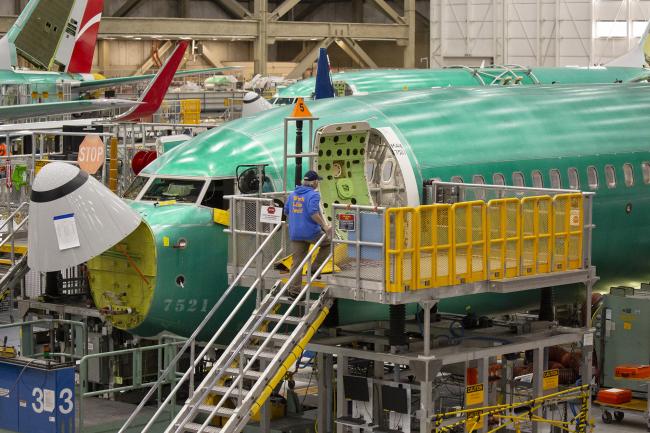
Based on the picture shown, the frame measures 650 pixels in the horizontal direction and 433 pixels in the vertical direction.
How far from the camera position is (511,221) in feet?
60.8

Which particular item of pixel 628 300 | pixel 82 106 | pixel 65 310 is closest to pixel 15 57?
pixel 82 106

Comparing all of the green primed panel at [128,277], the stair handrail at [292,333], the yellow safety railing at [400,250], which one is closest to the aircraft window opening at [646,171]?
the yellow safety railing at [400,250]

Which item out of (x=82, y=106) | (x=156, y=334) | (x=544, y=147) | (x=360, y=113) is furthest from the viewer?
(x=82, y=106)

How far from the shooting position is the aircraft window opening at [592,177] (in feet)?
76.6

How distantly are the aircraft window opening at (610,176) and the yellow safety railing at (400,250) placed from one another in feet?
25.3

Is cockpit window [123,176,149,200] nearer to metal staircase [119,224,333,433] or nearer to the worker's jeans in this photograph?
metal staircase [119,224,333,433]

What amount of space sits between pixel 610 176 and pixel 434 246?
756 centimetres

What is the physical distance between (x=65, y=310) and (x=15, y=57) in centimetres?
2937

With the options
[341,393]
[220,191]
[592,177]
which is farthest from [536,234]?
[592,177]

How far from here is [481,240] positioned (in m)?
18.0

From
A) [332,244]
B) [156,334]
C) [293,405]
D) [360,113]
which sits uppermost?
[360,113]

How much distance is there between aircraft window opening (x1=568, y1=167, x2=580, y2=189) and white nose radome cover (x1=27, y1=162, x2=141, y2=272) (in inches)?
315

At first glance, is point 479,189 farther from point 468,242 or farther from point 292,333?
point 292,333

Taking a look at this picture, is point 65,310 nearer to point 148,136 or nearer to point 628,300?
point 628,300
